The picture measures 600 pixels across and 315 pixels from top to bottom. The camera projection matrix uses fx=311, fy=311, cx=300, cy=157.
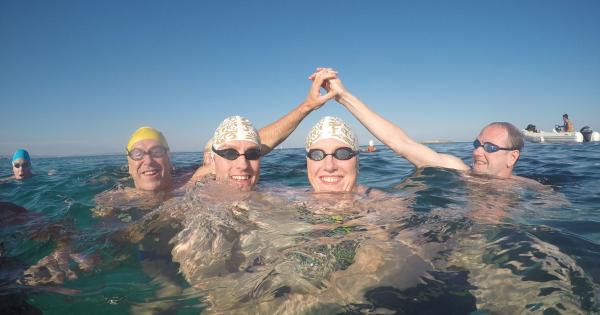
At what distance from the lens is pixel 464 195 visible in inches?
217

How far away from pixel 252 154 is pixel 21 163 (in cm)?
1080

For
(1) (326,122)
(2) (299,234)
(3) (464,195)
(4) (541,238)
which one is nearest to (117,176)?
(1) (326,122)

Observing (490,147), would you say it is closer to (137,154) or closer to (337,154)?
(337,154)

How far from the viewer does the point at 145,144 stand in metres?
6.18

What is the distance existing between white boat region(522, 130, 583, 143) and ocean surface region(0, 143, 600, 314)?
2659 cm

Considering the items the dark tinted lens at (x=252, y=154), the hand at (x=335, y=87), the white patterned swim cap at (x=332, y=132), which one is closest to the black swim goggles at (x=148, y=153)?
the dark tinted lens at (x=252, y=154)

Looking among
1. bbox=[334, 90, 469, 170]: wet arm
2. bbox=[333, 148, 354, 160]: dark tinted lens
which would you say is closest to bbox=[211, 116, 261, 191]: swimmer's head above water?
bbox=[333, 148, 354, 160]: dark tinted lens

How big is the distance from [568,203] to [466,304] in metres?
4.08

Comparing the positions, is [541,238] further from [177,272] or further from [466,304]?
[177,272]

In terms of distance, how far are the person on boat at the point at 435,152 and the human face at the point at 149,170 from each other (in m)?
3.66

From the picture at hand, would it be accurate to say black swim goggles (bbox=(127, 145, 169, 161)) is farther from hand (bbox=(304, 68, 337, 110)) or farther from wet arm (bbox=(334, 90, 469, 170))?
wet arm (bbox=(334, 90, 469, 170))

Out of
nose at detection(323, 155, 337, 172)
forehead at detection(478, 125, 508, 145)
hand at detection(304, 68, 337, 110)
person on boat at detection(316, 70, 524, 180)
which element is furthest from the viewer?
forehead at detection(478, 125, 508, 145)

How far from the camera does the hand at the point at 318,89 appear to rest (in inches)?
236

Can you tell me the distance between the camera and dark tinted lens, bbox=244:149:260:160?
513 centimetres
